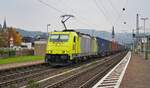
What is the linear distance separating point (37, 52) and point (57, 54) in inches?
1310

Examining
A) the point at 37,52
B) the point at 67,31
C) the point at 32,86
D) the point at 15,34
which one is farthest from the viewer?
the point at 15,34

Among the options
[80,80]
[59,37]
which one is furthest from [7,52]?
[80,80]

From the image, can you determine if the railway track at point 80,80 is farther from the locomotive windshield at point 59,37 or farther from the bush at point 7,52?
the bush at point 7,52

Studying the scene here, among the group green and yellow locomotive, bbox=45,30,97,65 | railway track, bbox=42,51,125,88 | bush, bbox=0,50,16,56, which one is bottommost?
railway track, bbox=42,51,125,88

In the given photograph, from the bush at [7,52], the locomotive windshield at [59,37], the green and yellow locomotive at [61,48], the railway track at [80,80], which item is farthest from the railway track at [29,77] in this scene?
the bush at [7,52]

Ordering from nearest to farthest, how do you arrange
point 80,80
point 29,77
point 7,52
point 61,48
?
point 80,80, point 29,77, point 61,48, point 7,52

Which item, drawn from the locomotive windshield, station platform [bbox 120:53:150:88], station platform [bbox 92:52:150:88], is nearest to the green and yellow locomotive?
the locomotive windshield

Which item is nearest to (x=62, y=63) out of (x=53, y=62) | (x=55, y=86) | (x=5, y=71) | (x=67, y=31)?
(x=53, y=62)

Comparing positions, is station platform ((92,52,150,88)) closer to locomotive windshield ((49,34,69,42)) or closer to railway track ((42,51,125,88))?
railway track ((42,51,125,88))

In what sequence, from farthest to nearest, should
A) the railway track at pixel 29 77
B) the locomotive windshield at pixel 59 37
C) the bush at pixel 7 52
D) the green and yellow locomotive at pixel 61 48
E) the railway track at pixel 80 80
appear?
1. the bush at pixel 7 52
2. the locomotive windshield at pixel 59 37
3. the green and yellow locomotive at pixel 61 48
4. the railway track at pixel 29 77
5. the railway track at pixel 80 80

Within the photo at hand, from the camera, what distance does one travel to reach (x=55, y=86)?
59.9 feet

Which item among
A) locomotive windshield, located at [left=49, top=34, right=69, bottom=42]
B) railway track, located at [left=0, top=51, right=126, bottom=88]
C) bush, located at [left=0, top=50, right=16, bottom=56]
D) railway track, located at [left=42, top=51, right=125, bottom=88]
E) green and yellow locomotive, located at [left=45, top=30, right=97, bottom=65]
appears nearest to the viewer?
railway track, located at [left=42, top=51, right=125, bottom=88]

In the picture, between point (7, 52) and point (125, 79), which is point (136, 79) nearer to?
point (125, 79)

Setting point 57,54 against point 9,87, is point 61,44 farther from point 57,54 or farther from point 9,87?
point 9,87
